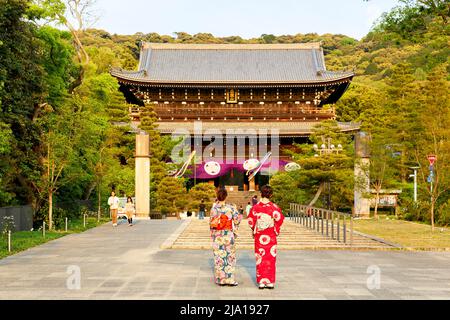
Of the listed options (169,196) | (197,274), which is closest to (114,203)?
(169,196)

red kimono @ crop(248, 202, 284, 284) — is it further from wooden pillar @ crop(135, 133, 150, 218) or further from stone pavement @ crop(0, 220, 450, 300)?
wooden pillar @ crop(135, 133, 150, 218)

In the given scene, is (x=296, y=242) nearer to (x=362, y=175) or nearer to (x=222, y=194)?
(x=222, y=194)

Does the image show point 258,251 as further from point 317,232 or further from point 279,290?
point 317,232

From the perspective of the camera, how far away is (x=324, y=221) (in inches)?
908

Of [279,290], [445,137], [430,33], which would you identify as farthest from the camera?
[445,137]

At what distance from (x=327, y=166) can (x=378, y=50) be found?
82818 millimetres

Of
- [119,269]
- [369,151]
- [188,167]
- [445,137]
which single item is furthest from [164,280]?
[188,167]

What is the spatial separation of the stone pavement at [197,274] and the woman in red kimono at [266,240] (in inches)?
10.1

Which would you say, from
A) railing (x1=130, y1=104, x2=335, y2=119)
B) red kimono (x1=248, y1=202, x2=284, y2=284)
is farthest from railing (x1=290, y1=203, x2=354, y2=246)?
railing (x1=130, y1=104, x2=335, y2=119)

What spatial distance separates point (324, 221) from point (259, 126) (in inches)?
843

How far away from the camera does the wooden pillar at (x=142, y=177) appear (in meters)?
30.2

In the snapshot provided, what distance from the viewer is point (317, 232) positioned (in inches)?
810
